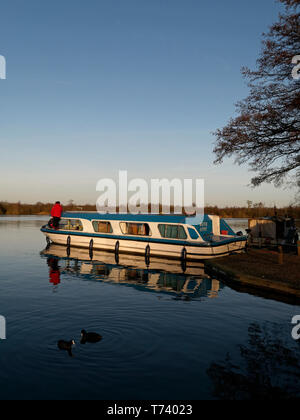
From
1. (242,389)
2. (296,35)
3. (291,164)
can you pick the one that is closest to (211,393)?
(242,389)

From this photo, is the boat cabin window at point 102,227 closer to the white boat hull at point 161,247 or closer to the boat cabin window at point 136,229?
the white boat hull at point 161,247

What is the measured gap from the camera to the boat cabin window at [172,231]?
24.7m

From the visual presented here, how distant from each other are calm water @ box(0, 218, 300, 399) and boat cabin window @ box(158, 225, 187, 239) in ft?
23.4

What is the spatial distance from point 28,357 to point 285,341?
689 centimetres

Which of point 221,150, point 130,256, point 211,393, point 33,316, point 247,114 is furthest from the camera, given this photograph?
point 130,256

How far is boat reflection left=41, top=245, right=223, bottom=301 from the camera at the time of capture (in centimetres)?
1623

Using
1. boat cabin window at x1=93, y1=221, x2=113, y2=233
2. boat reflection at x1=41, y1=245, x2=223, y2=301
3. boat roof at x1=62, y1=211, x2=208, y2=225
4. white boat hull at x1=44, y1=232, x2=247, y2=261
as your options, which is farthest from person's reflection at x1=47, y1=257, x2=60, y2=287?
boat roof at x1=62, y1=211, x2=208, y2=225

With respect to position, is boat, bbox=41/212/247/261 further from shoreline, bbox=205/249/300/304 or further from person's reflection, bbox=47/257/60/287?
person's reflection, bbox=47/257/60/287

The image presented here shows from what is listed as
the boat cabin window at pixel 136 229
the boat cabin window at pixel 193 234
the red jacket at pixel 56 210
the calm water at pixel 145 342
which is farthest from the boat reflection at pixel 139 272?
the red jacket at pixel 56 210

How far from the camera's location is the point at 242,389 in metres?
6.59

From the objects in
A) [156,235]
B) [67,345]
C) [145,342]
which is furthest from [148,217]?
[67,345]

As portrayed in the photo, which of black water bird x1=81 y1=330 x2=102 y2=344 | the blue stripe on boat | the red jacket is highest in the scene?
the red jacket
